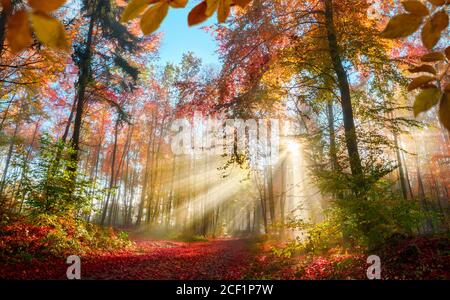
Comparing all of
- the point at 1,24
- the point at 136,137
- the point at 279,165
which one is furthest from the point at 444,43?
the point at 136,137

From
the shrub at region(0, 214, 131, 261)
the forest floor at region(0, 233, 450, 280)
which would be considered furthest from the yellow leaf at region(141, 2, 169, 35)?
the shrub at region(0, 214, 131, 261)

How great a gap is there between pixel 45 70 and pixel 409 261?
1089 centimetres

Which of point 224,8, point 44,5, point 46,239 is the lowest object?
point 46,239

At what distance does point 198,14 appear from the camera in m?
0.67

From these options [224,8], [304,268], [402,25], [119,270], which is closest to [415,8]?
[402,25]

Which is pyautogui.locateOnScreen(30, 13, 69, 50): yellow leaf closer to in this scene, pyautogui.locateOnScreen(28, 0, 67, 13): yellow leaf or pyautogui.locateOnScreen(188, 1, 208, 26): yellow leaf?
pyautogui.locateOnScreen(28, 0, 67, 13): yellow leaf

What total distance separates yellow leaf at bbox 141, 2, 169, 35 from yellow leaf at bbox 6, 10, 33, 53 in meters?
0.22

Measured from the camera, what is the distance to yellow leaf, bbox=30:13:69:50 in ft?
1.44

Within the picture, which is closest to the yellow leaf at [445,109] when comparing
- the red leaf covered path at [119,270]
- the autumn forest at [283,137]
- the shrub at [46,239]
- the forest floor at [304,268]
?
the autumn forest at [283,137]

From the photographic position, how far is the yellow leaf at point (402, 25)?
62 centimetres

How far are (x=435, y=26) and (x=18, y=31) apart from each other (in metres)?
0.87

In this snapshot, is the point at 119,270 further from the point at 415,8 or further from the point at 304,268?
the point at 415,8

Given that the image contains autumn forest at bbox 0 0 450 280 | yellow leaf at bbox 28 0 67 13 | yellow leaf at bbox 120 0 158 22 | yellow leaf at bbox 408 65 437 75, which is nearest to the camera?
yellow leaf at bbox 28 0 67 13
